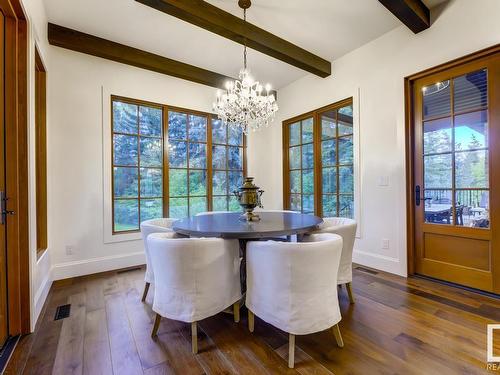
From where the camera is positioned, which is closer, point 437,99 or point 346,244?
point 346,244

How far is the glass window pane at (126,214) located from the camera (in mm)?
3271

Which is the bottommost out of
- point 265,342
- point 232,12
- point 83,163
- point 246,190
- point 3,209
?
point 265,342

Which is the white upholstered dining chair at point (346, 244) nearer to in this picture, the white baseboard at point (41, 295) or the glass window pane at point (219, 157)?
the white baseboard at point (41, 295)

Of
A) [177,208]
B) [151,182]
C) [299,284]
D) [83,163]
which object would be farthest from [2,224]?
[177,208]

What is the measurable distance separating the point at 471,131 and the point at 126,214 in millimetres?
4083

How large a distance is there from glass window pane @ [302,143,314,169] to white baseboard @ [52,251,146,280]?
9.34 feet

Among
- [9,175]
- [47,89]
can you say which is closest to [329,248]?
[9,175]

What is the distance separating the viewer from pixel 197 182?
13.0 feet

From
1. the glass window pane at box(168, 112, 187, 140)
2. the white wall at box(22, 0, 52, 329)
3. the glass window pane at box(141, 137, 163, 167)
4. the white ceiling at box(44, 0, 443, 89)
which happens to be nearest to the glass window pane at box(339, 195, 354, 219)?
the white ceiling at box(44, 0, 443, 89)

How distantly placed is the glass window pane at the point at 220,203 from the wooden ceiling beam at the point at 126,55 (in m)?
1.85

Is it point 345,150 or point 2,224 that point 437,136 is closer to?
point 345,150

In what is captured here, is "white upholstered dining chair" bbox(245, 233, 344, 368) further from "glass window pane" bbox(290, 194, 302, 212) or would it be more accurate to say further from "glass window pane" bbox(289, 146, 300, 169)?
"glass window pane" bbox(289, 146, 300, 169)

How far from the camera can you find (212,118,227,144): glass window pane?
4.15 meters

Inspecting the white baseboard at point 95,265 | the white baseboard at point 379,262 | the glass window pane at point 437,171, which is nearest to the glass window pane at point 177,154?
the white baseboard at point 95,265
